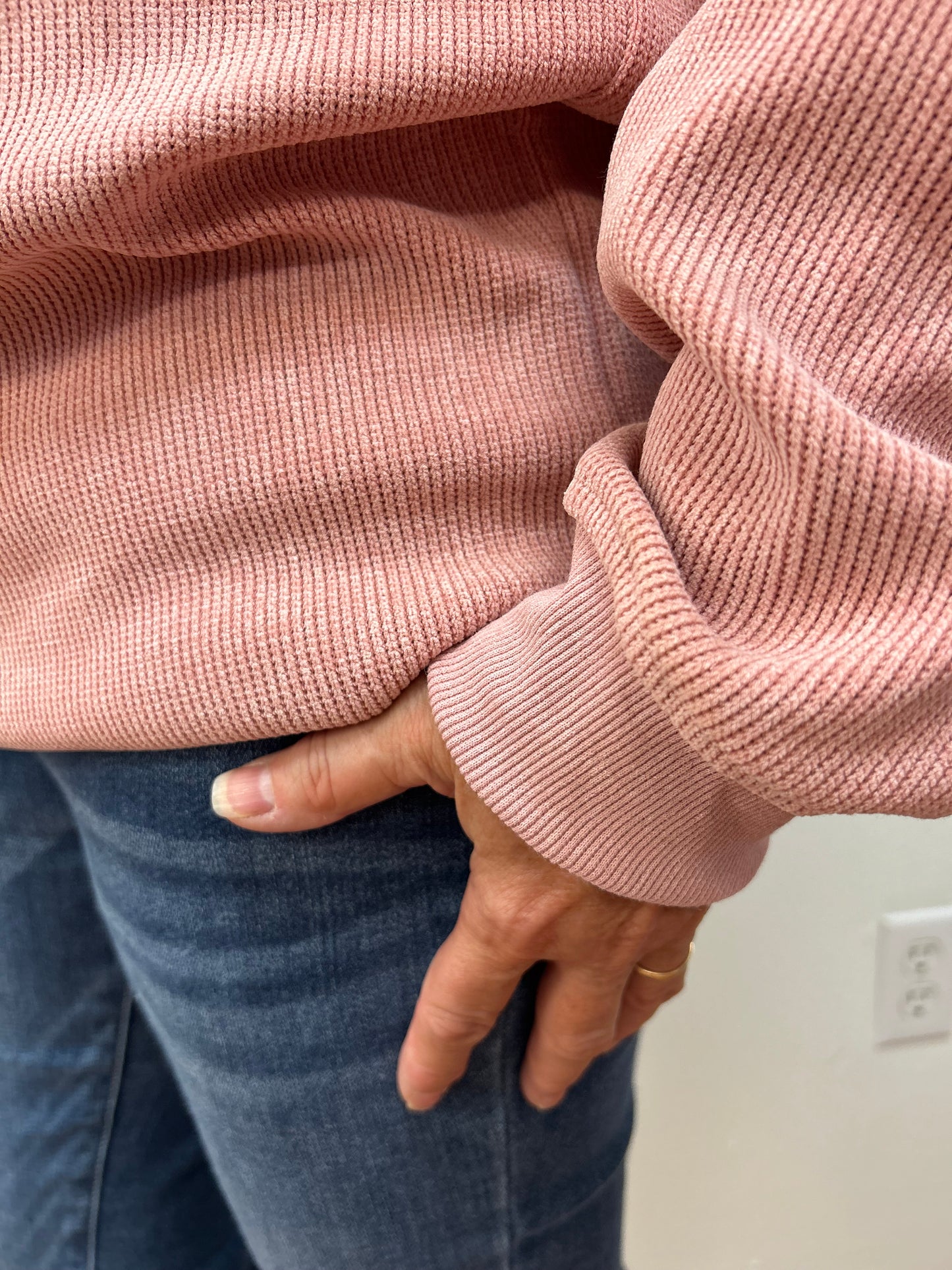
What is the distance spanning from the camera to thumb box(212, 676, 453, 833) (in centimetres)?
41

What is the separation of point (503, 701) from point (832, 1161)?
38.0 inches

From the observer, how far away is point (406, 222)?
41 centimetres

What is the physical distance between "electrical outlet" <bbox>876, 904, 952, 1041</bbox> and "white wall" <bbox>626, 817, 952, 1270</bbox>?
1 cm

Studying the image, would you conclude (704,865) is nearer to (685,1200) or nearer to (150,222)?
(150,222)

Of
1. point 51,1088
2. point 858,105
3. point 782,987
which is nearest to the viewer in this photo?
point 858,105

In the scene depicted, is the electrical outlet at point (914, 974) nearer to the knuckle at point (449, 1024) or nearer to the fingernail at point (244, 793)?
the knuckle at point (449, 1024)

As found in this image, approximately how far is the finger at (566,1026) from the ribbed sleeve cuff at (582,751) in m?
0.08

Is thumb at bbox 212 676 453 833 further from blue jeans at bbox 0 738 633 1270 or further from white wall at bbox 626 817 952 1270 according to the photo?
white wall at bbox 626 817 952 1270

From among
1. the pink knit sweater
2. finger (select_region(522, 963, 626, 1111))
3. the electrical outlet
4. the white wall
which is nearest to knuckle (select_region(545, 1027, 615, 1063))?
finger (select_region(522, 963, 626, 1111))

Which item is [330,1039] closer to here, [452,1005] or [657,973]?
[452,1005]

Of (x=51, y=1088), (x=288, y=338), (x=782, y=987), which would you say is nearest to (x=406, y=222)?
(x=288, y=338)

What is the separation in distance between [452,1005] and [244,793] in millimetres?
138

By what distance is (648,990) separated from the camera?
51 cm

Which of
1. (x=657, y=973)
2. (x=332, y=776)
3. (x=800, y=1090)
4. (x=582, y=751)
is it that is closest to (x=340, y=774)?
(x=332, y=776)
